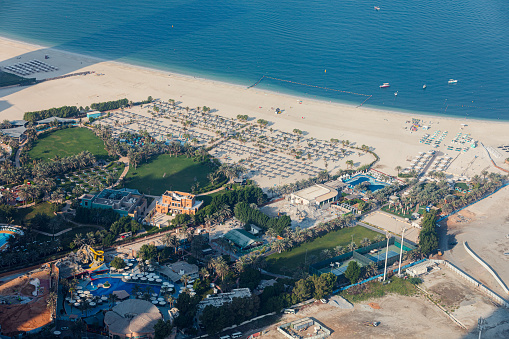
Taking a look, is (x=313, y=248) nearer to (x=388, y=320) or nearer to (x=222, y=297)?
(x=388, y=320)

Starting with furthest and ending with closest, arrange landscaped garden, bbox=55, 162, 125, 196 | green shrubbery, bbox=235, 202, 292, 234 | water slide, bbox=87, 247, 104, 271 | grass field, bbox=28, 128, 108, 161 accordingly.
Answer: grass field, bbox=28, 128, 108, 161 < landscaped garden, bbox=55, 162, 125, 196 < green shrubbery, bbox=235, 202, 292, 234 < water slide, bbox=87, 247, 104, 271

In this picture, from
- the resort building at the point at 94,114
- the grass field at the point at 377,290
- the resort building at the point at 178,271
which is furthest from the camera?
the resort building at the point at 94,114

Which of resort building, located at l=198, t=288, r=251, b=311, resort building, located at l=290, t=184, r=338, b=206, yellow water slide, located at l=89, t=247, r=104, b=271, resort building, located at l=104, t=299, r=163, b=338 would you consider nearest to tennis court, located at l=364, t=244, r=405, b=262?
resort building, located at l=290, t=184, r=338, b=206

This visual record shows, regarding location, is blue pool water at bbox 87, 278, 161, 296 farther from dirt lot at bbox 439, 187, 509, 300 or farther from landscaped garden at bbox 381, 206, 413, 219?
landscaped garden at bbox 381, 206, 413, 219

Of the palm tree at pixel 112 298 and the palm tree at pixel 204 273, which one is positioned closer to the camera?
the palm tree at pixel 112 298

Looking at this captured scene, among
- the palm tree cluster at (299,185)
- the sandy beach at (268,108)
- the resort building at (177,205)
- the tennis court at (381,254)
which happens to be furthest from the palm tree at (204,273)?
the sandy beach at (268,108)

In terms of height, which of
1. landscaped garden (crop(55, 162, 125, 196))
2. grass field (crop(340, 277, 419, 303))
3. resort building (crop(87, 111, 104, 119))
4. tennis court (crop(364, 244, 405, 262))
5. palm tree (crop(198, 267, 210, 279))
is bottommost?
tennis court (crop(364, 244, 405, 262))

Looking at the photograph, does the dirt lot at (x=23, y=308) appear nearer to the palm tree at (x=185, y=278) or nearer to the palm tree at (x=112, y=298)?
the palm tree at (x=112, y=298)

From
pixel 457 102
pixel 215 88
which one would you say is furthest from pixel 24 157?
pixel 457 102
